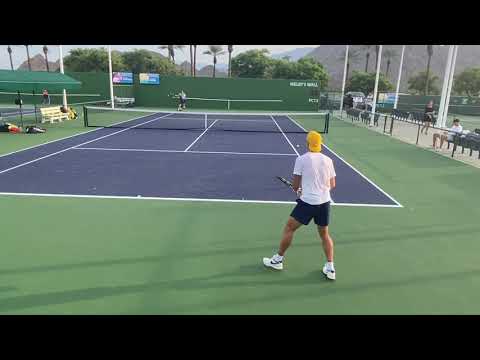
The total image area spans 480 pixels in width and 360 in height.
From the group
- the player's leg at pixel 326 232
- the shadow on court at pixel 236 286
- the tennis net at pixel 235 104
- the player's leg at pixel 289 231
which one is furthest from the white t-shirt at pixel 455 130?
the tennis net at pixel 235 104

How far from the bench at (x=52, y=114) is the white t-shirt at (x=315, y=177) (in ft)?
61.0

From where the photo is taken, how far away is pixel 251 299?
4113 millimetres

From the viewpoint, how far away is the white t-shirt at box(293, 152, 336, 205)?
430 cm

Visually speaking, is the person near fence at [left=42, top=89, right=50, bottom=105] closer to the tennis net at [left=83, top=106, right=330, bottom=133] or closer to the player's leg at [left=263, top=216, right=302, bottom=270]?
the tennis net at [left=83, top=106, right=330, bottom=133]

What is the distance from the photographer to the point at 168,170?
10094 mm

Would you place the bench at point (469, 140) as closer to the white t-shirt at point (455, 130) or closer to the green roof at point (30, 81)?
the white t-shirt at point (455, 130)

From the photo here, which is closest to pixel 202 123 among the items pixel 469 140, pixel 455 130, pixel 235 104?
pixel 455 130

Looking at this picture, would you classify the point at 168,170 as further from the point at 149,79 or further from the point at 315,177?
the point at 149,79

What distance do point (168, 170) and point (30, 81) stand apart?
11.4m

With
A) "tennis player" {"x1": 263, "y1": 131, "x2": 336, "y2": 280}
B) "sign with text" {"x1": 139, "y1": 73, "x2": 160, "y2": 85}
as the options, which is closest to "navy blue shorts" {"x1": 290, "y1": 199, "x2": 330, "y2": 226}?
"tennis player" {"x1": 263, "y1": 131, "x2": 336, "y2": 280}
